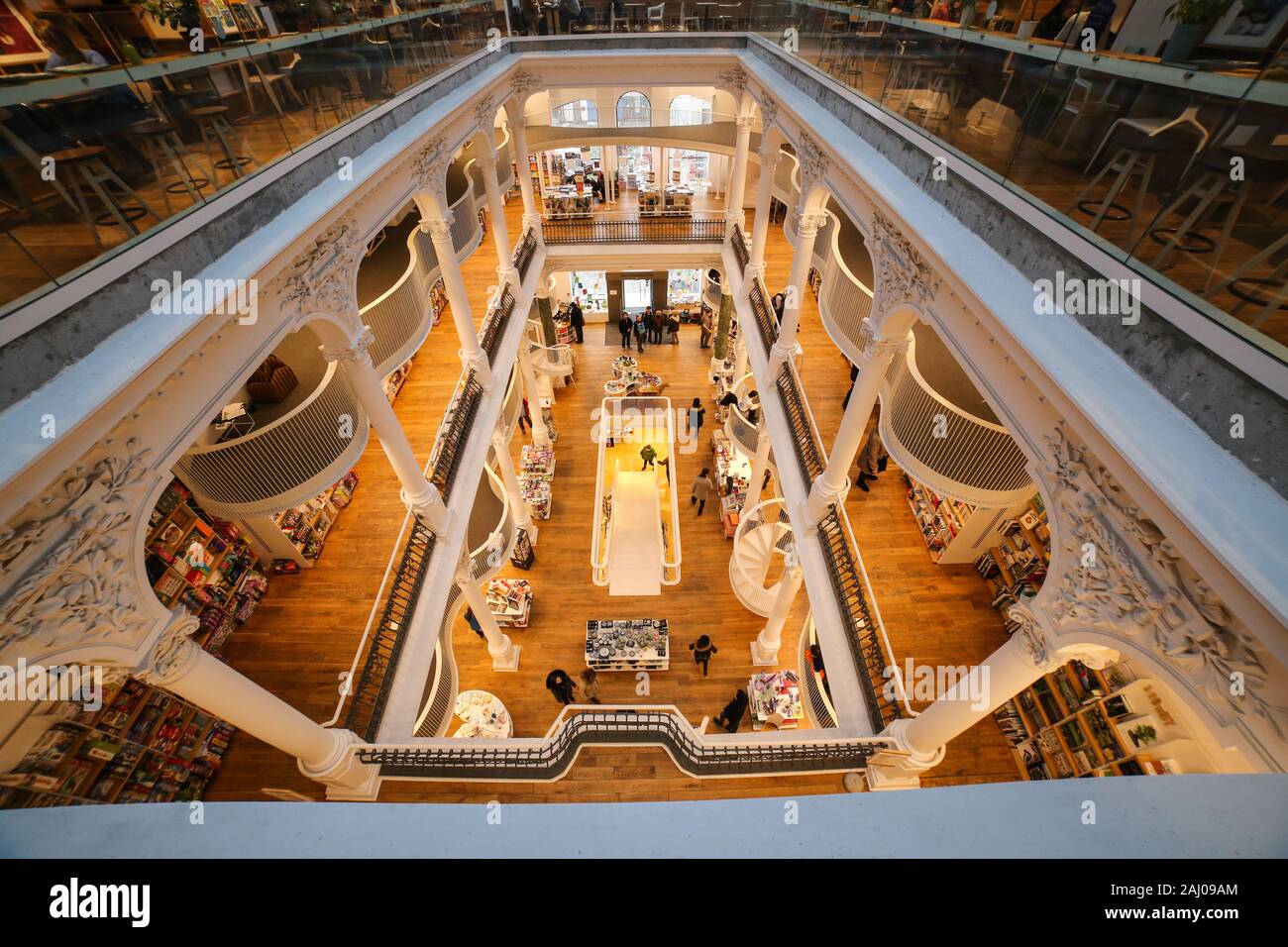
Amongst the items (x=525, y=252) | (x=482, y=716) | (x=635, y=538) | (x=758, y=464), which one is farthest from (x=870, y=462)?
(x=525, y=252)

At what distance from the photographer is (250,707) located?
3648mm

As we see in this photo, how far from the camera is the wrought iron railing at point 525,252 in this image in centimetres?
1164

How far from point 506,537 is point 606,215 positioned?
1087 centimetres

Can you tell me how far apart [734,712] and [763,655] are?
146cm

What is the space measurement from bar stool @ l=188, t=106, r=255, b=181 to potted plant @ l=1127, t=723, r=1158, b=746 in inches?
314

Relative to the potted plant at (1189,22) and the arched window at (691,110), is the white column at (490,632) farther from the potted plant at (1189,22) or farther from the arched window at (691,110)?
the arched window at (691,110)

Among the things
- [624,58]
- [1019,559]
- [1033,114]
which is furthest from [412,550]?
[624,58]

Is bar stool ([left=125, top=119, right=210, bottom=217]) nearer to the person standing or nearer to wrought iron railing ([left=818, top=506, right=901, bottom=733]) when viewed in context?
wrought iron railing ([left=818, top=506, right=901, bottom=733])

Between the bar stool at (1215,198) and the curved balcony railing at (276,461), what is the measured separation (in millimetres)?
5919

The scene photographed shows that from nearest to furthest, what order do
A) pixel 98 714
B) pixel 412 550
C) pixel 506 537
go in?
pixel 98 714 → pixel 412 550 → pixel 506 537

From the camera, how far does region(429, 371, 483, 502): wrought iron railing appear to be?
7.00 meters
